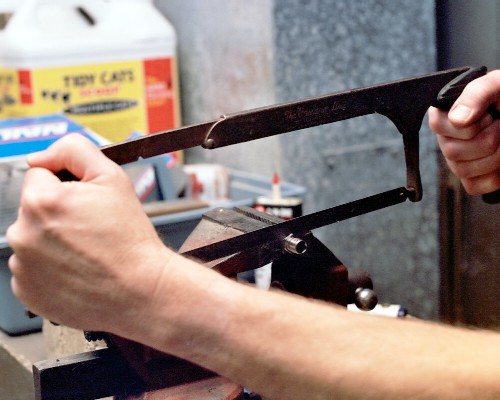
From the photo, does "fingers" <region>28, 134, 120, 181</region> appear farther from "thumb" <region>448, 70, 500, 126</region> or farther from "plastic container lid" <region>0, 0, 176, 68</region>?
"plastic container lid" <region>0, 0, 176, 68</region>

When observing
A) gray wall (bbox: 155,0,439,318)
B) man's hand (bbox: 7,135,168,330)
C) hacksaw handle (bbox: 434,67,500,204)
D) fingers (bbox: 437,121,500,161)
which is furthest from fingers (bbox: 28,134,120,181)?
gray wall (bbox: 155,0,439,318)

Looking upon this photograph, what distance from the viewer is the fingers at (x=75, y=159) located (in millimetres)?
648

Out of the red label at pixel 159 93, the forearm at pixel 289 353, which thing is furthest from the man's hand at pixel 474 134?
the red label at pixel 159 93

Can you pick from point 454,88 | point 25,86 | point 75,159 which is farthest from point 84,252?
point 25,86

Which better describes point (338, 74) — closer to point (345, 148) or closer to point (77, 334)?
point (345, 148)

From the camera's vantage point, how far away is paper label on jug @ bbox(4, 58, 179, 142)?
63.6 inches

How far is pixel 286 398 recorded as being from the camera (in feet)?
2.08

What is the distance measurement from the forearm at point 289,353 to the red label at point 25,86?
107 cm

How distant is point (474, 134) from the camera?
1.04 meters

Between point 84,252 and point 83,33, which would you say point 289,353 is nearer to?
point 84,252

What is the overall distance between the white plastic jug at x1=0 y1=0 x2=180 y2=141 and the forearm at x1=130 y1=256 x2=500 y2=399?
1.09 metres

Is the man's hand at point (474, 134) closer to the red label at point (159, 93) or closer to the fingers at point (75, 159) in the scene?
the fingers at point (75, 159)

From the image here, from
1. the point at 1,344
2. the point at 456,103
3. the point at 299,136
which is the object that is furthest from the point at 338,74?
the point at 1,344

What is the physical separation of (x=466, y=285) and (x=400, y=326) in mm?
1218
